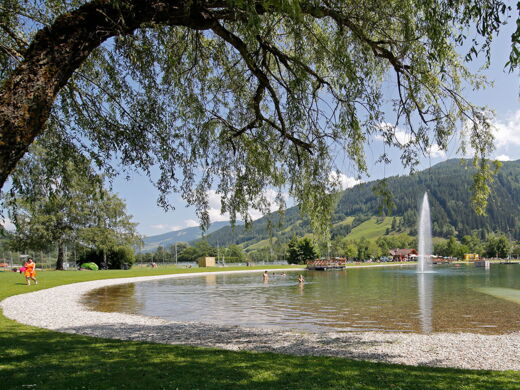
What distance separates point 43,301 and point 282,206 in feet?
52.7

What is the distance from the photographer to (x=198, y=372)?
6629mm

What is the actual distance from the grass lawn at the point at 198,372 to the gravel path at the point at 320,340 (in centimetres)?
112

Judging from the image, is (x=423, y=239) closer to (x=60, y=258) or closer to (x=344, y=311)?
(x=344, y=311)

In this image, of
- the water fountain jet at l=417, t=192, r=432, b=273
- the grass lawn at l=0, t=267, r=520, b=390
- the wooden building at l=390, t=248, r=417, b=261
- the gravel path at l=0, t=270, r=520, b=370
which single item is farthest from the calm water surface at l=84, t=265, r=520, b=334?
the wooden building at l=390, t=248, r=417, b=261

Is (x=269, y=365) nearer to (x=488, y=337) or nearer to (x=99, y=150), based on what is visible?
(x=99, y=150)

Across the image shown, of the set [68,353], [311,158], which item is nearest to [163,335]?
[68,353]

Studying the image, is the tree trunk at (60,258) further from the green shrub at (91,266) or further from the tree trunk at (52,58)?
the tree trunk at (52,58)

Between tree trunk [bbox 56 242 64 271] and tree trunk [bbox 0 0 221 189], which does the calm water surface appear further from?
tree trunk [bbox 56 242 64 271]

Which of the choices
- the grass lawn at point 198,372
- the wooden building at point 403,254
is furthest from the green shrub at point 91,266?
the wooden building at point 403,254

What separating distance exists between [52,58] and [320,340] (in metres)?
9.26

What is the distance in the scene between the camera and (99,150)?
764cm

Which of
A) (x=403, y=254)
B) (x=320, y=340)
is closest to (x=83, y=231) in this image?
(x=320, y=340)

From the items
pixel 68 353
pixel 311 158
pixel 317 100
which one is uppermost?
pixel 317 100

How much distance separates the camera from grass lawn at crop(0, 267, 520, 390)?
5.93 m
